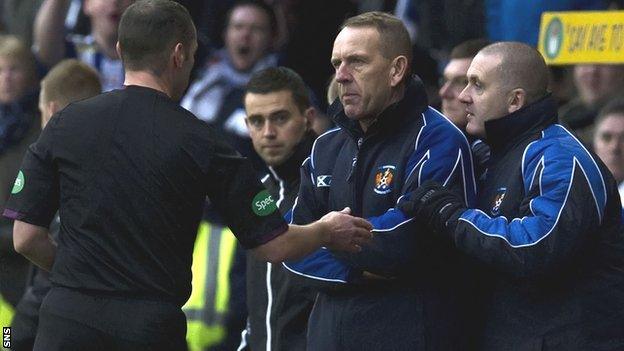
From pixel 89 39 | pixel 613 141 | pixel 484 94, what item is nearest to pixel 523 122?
pixel 484 94

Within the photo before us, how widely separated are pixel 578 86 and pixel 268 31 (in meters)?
2.34

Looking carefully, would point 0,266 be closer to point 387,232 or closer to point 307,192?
point 307,192

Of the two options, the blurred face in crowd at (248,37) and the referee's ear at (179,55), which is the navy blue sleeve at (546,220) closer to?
the referee's ear at (179,55)

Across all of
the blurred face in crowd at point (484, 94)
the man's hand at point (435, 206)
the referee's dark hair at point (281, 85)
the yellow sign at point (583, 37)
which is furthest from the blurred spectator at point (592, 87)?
the man's hand at point (435, 206)

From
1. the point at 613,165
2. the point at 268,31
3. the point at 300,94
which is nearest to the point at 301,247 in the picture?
the point at 300,94

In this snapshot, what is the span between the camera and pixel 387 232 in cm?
584

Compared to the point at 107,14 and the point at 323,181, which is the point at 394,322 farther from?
the point at 107,14

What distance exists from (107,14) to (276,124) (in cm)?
353

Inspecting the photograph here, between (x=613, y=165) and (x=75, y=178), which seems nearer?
(x=75, y=178)

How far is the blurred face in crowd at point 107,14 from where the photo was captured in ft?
34.9

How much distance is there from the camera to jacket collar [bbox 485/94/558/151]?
592cm

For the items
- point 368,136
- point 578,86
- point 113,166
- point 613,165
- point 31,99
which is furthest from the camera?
point 31,99

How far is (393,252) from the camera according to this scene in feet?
19.1

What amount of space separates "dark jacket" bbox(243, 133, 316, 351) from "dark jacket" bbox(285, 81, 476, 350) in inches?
27.7
